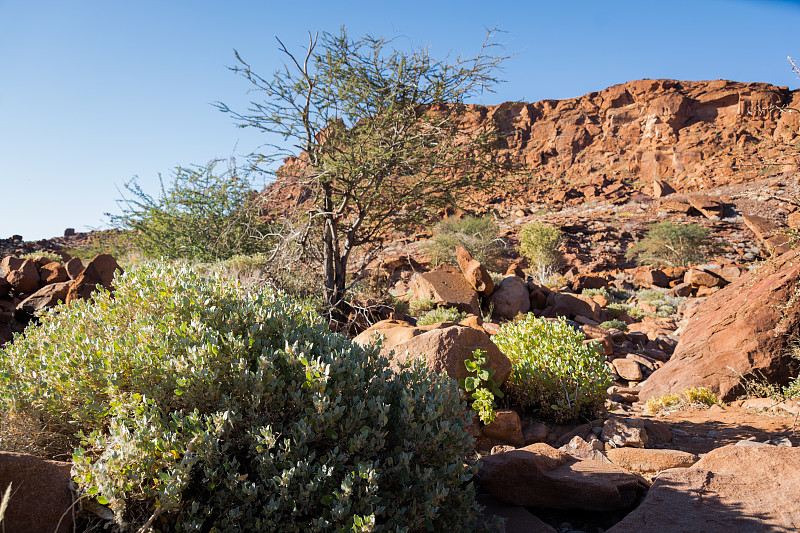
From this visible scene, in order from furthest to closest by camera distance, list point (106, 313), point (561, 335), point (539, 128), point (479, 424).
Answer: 1. point (539, 128)
2. point (561, 335)
3. point (479, 424)
4. point (106, 313)

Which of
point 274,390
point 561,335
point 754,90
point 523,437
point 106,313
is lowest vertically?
point 523,437

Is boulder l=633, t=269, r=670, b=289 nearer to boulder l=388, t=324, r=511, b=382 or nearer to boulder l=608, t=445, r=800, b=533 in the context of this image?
boulder l=388, t=324, r=511, b=382

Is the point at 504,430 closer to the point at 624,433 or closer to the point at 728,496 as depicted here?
the point at 624,433

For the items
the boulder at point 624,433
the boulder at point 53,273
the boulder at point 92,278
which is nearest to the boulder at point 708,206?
the boulder at point 624,433

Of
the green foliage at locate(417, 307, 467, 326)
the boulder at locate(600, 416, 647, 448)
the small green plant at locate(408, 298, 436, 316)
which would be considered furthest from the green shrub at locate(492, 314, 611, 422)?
the small green plant at locate(408, 298, 436, 316)

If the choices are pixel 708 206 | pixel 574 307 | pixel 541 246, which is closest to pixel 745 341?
pixel 574 307

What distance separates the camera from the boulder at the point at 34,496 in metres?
1.83

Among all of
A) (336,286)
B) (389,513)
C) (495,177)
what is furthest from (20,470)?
(495,177)

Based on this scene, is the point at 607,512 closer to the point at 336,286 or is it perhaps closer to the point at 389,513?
the point at 389,513

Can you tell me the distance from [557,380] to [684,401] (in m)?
2.06

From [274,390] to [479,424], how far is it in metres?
2.41

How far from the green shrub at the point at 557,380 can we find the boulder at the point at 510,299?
5548mm

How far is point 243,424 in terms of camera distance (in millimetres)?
2084

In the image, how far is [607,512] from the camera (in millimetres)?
2875
